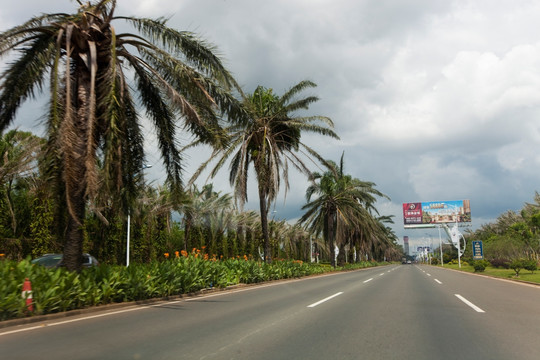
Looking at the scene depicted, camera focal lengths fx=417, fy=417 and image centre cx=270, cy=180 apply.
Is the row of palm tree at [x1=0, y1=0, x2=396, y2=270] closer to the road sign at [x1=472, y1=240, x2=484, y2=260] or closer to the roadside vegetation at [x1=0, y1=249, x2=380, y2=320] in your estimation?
the roadside vegetation at [x1=0, y1=249, x2=380, y2=320]

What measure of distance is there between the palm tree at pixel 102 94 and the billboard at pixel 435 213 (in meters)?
90.0

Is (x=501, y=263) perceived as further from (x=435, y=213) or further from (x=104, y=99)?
(x=435, y=213)

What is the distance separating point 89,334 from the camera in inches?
277

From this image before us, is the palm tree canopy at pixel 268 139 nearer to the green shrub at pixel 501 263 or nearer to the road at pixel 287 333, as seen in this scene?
the road at pixel 287 333

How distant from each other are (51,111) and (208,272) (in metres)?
8.55

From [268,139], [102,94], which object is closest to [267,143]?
[268,139]

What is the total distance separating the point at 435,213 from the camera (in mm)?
94812

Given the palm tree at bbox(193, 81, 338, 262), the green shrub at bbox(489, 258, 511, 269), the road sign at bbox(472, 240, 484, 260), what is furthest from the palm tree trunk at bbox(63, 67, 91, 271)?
the road sign at bbox(472, 240, 484, 260)

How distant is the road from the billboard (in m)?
88.9

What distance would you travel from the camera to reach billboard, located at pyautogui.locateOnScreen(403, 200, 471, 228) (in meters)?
93.6

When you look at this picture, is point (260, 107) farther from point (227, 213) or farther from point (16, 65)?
point (227, 213)

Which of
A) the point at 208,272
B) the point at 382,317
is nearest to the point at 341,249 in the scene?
the point at 208,272

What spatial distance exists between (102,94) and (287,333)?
8.07 metres

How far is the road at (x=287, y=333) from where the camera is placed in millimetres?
5703
